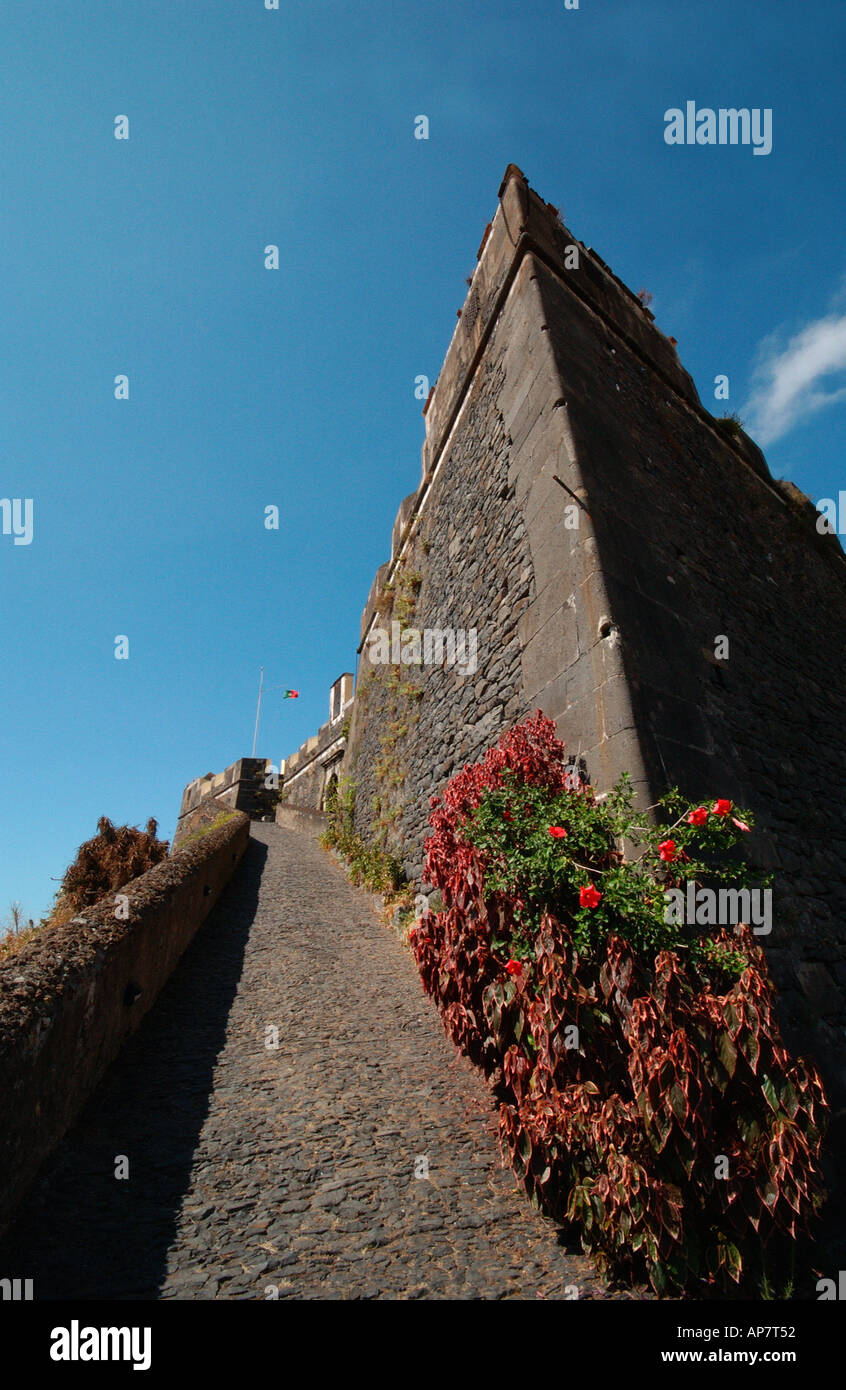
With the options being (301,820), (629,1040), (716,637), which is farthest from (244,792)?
(629,1040)

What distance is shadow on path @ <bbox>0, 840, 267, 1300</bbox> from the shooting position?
2.19 metres

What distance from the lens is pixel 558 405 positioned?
5320 millimetres

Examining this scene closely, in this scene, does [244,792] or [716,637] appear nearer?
[716,637]

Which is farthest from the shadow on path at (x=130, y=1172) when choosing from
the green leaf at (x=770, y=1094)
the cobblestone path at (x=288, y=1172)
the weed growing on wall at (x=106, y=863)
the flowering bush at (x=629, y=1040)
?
the weed growing on wall at (x=106, y=863)

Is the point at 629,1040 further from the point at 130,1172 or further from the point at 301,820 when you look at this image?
the point at 301,820

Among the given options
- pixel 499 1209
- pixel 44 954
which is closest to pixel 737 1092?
pixel 499 1209

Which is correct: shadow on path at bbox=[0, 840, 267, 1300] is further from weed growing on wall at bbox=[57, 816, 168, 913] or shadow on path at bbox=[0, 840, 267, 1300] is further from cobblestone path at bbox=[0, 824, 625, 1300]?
weed growing on wall at bbox=[57, 816, 168, 913]

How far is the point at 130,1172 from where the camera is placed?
278 cm

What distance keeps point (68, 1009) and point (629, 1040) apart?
256cm

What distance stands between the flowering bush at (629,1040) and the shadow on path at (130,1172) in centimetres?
149

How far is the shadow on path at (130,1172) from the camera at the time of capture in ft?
7.17

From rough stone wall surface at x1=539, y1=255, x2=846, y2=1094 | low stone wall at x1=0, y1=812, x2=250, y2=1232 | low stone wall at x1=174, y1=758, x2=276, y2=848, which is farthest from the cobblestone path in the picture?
low stone wall at x1=174, y1=758, x2=276, y2=848
